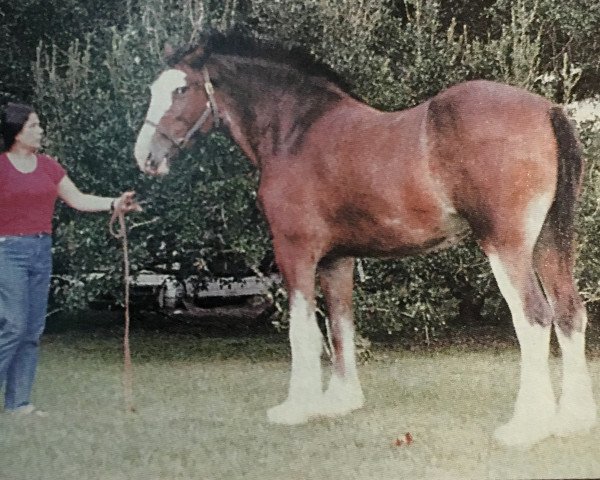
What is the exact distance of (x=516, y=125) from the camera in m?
2.62

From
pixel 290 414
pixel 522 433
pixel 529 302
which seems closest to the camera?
pixel 529 302

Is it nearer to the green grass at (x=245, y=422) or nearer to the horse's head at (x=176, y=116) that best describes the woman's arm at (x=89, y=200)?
the horse's head at (x=176, y=116)

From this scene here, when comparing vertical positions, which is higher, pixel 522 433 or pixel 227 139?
pixel 227 139

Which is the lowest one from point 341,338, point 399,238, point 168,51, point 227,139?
point 341,338

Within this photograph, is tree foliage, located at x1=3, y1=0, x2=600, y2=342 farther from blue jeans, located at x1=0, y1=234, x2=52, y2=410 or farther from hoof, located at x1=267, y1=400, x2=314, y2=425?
hoof, located at x1=267, y1=400, x2=314, y2=425

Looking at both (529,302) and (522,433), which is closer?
(529,302)

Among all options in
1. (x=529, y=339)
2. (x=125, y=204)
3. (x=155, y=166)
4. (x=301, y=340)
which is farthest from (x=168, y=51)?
(x=529, y=339)

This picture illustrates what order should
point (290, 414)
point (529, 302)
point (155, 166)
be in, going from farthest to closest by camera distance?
1. point (155, 166)
2. point (290, 414)
3. point (529, 302)

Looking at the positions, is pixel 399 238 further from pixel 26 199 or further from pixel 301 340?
pixel 26 199

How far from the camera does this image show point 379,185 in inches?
107

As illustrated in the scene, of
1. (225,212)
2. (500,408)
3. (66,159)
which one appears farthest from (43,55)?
(500,408)

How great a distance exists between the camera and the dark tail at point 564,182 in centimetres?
262

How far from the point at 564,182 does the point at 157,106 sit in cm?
151

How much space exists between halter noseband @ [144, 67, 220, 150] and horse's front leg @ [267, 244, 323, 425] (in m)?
0.53
